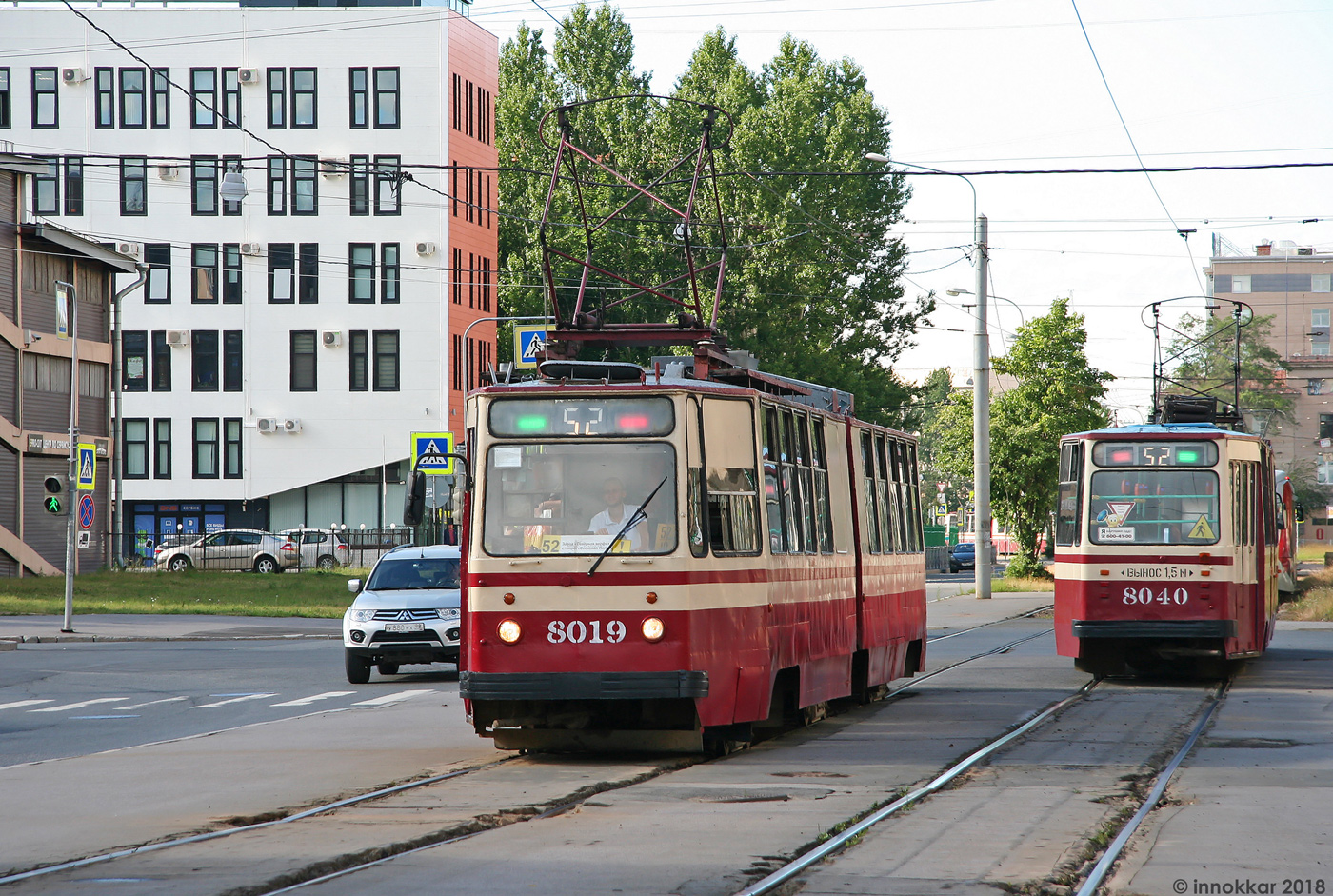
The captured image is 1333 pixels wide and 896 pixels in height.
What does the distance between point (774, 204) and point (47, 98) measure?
27.1 m

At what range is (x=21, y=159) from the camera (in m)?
41.6

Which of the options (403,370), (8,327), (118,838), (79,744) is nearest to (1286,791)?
(118,838)

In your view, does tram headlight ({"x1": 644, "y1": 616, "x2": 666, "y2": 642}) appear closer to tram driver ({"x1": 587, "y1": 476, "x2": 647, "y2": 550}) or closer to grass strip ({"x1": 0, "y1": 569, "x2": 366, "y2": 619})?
tram driver ({"x1": 587, "y1": 476, "x2": 647, "y2": 550})

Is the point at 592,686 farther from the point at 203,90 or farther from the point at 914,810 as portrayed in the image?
the point at 203,90

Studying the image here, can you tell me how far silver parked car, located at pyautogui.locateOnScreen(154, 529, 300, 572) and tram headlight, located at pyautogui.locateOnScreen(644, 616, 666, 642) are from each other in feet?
148

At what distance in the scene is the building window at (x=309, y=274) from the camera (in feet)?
204

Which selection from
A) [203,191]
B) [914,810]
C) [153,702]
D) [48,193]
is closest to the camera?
[914,810]

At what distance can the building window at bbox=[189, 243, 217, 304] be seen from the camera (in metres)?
62.5

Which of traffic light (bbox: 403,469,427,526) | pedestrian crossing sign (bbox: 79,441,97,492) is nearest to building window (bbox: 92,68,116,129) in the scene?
pedestrian crossing sign (bbox: 79,441,97,492)

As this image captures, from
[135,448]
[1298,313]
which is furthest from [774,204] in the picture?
[1298,313]

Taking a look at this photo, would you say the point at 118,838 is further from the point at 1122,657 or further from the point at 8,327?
the point at 8,327

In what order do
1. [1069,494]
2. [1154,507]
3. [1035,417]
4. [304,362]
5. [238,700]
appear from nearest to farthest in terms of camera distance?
[238,700] < [1154,507] < [1069,494] < [1035,417] < [304,362]

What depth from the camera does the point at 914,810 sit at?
9484 mm

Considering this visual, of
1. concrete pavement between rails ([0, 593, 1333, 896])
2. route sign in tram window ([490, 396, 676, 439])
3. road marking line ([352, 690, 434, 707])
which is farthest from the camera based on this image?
road marking line ([352, 690, 434, 707])
